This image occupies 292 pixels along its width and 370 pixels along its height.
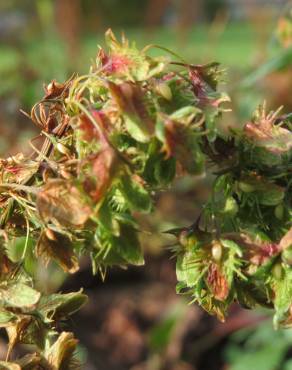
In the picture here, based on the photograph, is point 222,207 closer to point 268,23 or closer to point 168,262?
point 168,262

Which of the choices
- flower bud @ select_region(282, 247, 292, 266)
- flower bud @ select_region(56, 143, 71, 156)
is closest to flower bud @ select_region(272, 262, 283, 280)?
flower bud @ select_region(282, 247, 292, 266)

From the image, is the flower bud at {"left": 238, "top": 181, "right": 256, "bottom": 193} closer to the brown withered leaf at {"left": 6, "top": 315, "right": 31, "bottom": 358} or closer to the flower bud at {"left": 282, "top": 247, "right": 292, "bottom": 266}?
the flower bud at {"left": 282, "top": 247, "right": 292, "bottom": 266}

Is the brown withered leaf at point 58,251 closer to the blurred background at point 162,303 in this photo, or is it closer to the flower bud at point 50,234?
the flower bud at point 50,234

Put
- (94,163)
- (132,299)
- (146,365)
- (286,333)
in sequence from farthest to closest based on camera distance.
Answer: (132,299) → (146,365) → (286,333) → (94,163)

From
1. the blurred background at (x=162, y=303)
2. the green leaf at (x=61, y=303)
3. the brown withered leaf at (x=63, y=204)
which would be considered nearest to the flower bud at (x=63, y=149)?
the brown withered leaf at (x=63, y=204)

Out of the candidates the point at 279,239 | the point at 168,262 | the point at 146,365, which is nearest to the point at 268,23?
the point at 168,262

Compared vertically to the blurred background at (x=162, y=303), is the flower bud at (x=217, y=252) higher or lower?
higher

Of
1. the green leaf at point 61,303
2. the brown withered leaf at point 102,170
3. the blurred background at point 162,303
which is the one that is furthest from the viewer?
the blurred background at point 162,303
